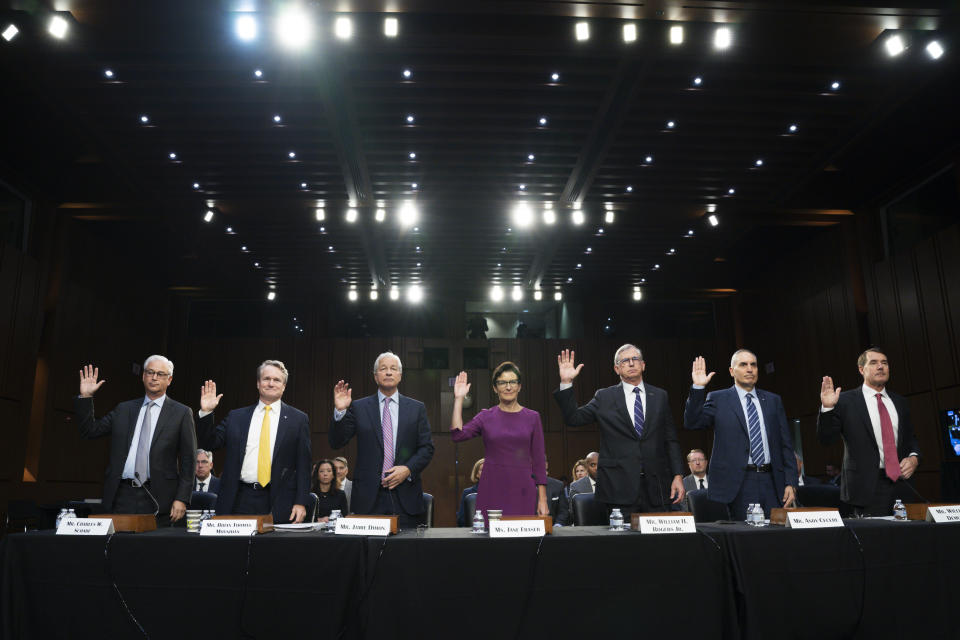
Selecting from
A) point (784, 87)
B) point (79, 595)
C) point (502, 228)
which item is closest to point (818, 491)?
point (784, 87)

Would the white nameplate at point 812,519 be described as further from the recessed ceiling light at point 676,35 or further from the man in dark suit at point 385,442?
the recessed ceiling light at point 676,35

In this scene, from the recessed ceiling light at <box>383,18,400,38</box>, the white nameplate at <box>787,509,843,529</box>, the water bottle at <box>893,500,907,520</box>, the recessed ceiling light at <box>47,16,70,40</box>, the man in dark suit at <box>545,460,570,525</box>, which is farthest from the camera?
the recessed ceiling light at <box>383,18,400,38</box>

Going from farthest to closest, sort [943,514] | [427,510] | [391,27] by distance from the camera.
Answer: [391,27] → [427,510] → [943,514]

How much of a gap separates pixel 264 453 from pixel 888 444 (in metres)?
3.40

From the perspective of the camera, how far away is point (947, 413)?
7.62 m

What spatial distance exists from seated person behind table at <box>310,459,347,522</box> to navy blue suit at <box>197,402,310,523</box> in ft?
8.86

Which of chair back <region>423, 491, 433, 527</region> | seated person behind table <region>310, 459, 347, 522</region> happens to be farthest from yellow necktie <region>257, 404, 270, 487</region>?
seated person behind table <region>310, 459, 347, 522</region>

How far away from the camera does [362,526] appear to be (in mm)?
2398

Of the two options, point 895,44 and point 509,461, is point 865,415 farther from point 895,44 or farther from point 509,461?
point 895,44

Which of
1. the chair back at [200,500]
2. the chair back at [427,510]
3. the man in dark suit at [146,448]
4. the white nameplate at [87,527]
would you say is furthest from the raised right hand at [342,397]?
the chair back at [200,500]

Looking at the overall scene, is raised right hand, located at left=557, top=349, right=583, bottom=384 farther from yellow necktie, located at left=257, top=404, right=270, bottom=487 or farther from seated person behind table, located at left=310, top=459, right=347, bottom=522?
seated person behind table, located at left=310, top=459, right=347, bottom=522

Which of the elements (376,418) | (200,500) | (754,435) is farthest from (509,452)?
(200,500)

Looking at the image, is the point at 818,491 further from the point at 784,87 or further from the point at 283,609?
the point at 283,609

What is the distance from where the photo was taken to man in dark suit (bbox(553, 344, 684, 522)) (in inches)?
127
